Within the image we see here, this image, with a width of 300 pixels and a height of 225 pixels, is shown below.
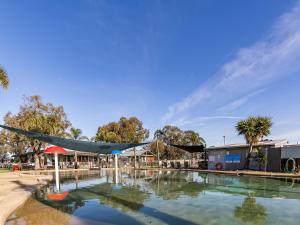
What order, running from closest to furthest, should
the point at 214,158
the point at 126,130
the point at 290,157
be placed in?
the point at 290,157
the point at 214,158
the point at 126,130

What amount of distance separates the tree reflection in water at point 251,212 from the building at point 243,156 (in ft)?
55.4

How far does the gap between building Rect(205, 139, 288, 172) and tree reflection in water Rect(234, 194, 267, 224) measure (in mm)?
16883

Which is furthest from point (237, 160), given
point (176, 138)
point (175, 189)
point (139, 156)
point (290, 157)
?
point (176, 138)

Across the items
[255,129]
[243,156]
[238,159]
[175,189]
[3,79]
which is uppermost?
[3,79]

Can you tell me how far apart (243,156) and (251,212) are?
73.4 feet

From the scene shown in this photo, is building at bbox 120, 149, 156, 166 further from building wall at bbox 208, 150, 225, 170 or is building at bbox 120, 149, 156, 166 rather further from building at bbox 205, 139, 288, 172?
building at bbox 205, 139, 288, 172

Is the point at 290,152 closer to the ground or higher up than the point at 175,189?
higher up

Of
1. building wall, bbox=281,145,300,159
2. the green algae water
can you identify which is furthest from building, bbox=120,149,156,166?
the green algae water

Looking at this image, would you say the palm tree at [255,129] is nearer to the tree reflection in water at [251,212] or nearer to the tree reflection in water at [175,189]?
the tree reflection in water at [175,189]

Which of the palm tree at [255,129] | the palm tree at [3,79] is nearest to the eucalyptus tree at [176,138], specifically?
the palm tree at [255,129]

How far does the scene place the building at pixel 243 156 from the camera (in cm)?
2650

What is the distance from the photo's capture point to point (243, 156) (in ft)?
100

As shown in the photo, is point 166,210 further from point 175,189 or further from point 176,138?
point 176,138

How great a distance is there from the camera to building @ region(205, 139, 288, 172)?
86.9 feet
